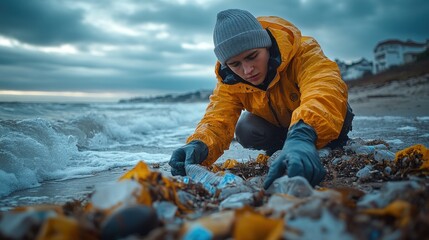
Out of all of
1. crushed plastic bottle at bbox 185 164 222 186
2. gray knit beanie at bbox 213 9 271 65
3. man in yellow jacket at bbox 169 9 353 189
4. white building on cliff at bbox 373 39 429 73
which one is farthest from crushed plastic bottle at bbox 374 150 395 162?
white building on cliff at bbox 373 39 429 73

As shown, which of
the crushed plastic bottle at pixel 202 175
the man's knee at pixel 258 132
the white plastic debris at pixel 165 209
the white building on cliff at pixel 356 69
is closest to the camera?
the white plastic debris at pixel 165 209

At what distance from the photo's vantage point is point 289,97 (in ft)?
11.0

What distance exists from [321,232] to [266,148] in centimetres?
327

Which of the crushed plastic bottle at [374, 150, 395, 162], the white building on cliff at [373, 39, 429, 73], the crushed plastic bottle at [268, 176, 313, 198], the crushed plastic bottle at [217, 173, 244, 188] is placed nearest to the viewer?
the crushed plastic bottle at [268, 176, 313, 198]

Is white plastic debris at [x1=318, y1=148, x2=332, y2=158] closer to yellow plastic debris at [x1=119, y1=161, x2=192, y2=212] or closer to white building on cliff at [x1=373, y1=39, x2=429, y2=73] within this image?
yellow plastic debris at [x1=119, y1=161, x2=192, y2=212]

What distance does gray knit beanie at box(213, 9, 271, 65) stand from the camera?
293 centimetres

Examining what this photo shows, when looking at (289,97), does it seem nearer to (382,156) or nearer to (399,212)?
(382,156)

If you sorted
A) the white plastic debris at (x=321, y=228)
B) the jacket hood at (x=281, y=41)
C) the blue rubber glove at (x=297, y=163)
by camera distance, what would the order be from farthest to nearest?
the jacket hood at (x=281, y=41) < the blue rubber glove at (x=297, y=163) < the white plastic debris at (x=321, y=228)

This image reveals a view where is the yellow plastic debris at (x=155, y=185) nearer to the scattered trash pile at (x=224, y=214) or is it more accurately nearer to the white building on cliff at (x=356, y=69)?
the scattered trash pile at (x=224, y=214)

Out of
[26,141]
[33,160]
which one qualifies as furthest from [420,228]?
[26,141]

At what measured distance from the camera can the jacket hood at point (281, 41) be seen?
9.91 ft

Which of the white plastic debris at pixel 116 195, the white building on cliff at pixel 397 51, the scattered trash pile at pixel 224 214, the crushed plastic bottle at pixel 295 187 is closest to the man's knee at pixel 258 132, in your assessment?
the scattered trash pile at pixel 224 214

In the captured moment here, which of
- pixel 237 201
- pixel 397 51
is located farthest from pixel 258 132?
pixel 397 51

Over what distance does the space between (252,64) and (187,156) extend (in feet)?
3.37
